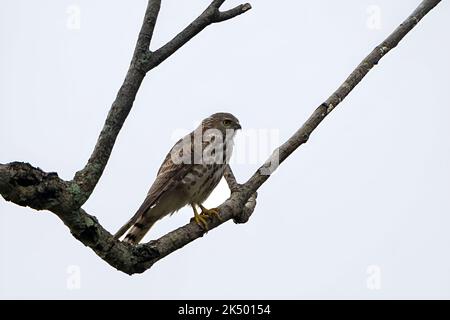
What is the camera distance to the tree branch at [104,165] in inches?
135

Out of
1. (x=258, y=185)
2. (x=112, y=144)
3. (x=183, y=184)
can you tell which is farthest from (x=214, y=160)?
(x=112, y=144)

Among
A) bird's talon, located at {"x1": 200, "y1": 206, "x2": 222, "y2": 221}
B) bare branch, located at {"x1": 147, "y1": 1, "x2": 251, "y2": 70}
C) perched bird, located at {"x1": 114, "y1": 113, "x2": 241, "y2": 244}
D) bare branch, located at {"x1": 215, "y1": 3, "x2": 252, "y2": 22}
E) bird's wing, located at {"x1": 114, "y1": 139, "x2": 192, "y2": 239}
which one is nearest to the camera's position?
bare branch, located at {"x1": 147, "y1": 1, "x2": 251, "y2": 70}

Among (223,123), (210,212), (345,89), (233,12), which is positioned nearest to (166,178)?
(210,212)

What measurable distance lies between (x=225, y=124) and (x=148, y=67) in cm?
339

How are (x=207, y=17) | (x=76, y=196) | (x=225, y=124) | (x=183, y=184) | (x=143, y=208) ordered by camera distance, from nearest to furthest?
(x=76, y=196) < (x=207, y=17) < (x=143, y=208) < (x=183, y=184) < (x=225, y=124)

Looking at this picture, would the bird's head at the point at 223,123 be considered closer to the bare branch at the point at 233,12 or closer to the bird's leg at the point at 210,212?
the bird's leg at the point at 210,212

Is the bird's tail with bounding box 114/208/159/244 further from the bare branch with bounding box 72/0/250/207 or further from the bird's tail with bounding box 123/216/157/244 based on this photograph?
the bare branch with bounding box 72/0/250/207

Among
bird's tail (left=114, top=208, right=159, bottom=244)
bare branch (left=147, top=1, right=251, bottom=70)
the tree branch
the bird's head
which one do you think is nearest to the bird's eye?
the bird's head

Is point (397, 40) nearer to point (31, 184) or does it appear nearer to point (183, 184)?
point (183, 184)

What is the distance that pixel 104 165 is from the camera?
3826mm

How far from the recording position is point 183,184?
6.46 metres

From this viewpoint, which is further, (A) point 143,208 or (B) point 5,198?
(A) point 143,208

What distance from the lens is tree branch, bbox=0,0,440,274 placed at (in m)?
3.43

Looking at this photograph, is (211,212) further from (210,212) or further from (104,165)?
(104,165)
